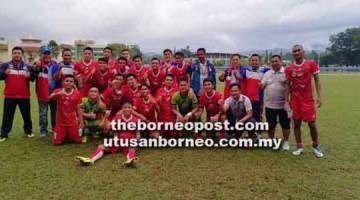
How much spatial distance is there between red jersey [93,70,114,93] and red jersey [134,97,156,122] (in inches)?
34.9

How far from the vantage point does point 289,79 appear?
6035 mm

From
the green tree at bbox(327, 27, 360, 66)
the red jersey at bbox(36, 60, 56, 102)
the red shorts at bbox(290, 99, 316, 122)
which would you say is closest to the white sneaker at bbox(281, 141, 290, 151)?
the red shorts at bbox(290, 99, 316, 122)

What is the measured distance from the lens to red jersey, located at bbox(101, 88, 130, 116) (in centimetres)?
713

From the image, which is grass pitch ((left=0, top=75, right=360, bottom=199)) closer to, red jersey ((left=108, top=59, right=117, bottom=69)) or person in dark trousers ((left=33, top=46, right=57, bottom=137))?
person in dark trousers ((left=33, top=46, right=57, bottom=137))

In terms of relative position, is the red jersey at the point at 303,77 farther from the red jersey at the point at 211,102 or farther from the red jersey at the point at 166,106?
the red jersey at the point at 166,106

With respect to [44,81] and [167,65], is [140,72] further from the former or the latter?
[44,81]

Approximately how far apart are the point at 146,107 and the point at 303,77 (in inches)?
117

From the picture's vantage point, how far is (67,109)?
22.2ft

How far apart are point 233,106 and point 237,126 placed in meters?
0.38

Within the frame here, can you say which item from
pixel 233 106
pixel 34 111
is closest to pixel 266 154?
pixel 233 106

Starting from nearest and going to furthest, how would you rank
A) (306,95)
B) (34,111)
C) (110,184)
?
(110,184)
(306,95)
(34,111)

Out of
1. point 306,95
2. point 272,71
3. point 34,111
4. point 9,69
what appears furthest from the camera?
point 34,111

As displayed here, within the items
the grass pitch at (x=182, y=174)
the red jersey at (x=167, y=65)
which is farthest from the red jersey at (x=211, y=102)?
the red jersey at (x=167, y=65)

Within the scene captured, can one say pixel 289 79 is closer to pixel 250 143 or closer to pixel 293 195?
pixel 250 143
